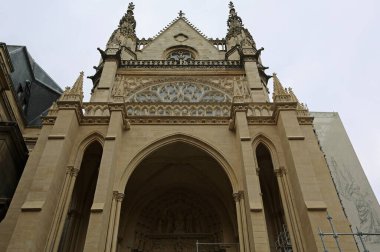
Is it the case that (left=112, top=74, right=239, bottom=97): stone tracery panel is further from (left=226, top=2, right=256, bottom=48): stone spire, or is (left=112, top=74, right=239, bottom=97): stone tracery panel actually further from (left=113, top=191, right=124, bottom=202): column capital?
(left=113, top=191, right=124, bottom=202): column capital

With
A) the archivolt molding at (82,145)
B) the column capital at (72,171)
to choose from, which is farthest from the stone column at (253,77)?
the column capital at (72,171)

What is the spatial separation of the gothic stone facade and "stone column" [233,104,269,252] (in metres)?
0.03

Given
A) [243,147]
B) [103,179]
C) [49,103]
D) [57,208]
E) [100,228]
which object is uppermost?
[49,103]

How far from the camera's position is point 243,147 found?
10.2m

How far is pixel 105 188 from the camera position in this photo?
30.1ft

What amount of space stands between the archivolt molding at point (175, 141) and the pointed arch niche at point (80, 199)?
5.11 feet

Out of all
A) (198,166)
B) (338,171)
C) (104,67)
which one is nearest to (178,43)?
(104,67)

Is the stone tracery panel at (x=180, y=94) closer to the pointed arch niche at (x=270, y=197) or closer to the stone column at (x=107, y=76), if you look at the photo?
the stone column at (x=107, y=76)

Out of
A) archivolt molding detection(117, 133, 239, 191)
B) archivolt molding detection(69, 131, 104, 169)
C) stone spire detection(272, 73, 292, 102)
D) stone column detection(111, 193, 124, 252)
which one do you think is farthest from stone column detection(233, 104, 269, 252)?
archivolt molding detection(69, 131, 104, 169)

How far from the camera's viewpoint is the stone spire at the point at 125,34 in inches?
747

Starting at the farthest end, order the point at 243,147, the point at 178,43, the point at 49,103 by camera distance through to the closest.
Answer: the point at 178,43
the point at 49,103
the point at 243,147

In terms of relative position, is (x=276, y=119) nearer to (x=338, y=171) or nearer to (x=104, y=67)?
(x=338, y=171)

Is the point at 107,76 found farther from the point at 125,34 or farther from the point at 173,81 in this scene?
the point at 125,34

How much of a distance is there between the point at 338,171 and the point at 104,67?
12.3 m
